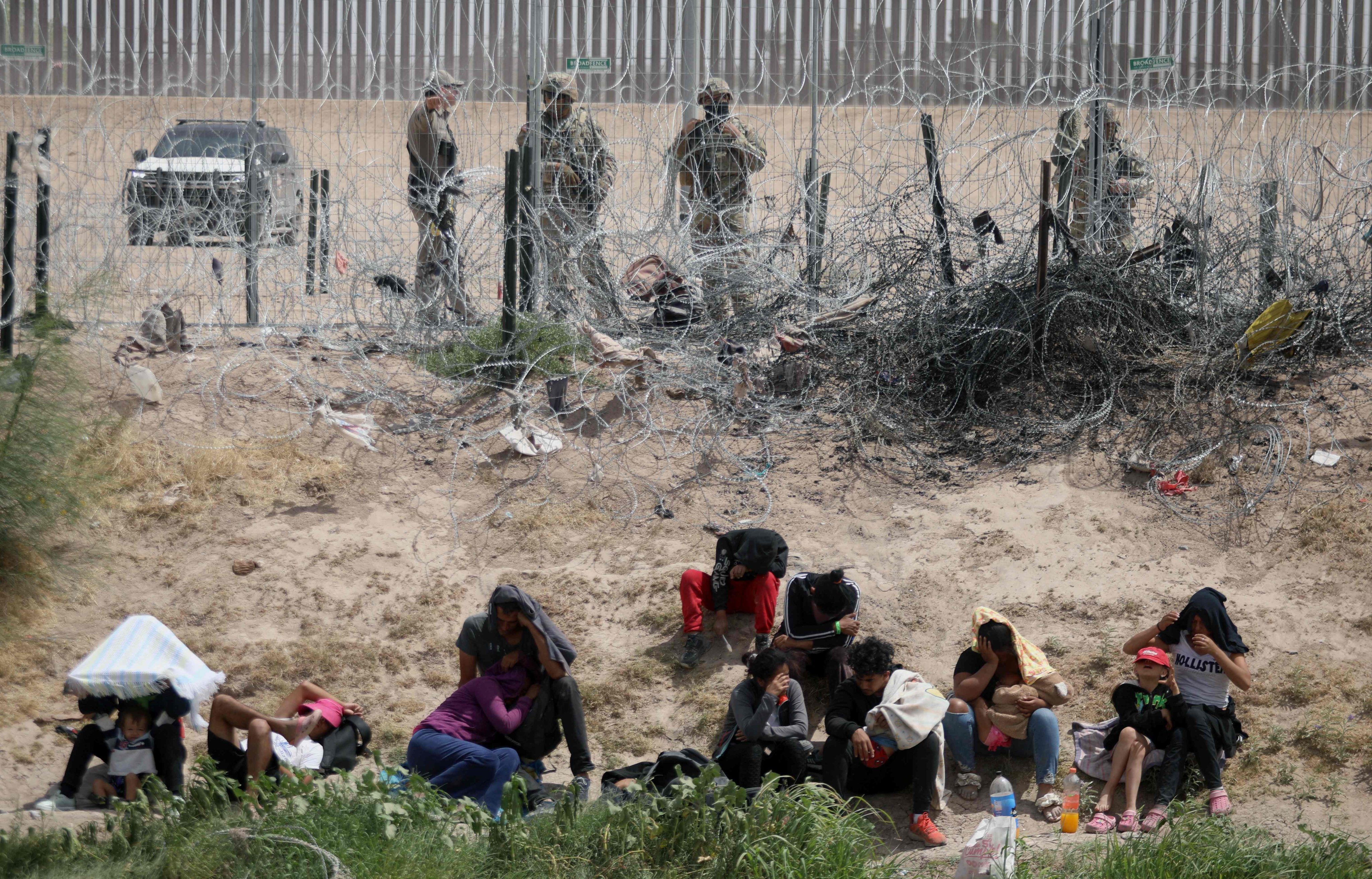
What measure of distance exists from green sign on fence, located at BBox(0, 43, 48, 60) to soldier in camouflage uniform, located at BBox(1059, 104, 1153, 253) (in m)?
6.43

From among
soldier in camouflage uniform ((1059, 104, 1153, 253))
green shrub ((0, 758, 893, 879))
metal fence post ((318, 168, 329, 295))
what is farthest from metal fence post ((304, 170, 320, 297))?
soldier in camouflage uniform ((1059, 104, 1153, 253))

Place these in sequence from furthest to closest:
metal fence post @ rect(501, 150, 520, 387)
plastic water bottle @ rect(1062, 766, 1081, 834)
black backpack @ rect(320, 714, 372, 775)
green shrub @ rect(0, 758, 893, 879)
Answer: metal fence post @ rect(501, 150, 520, 387) < black backpack @ rect(320, 714, 372, 775) < plastic water bottle @ rect(1062, 766, 1081, 834) < green shrub @ rect(0, 758, 893, 879)

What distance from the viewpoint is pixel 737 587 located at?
632cm

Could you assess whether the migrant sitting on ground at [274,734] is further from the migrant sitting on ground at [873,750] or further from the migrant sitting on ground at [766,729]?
the migrant sitting on ground at [873,750]

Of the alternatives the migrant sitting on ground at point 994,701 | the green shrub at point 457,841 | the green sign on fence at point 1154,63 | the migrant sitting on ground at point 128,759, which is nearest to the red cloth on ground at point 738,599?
the migrant sitting on ground at point 994,701

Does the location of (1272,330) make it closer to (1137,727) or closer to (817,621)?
(1137,727)

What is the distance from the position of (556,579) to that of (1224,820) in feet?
10.9

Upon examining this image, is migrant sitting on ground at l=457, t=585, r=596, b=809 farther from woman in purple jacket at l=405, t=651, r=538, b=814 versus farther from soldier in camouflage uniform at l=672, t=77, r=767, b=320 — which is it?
soldier in camouflage uniform at l=672, t=77, r=767, b=320

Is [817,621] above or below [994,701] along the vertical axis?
above

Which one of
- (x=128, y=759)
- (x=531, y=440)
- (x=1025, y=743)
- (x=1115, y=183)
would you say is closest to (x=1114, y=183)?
(x=1115, y=183)

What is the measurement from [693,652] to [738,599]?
0.33 metres

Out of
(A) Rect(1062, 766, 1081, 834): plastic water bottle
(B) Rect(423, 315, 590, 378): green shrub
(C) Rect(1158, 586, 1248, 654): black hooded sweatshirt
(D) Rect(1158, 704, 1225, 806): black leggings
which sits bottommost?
(A) Rect(1062, 766, 1081, 834): plastic water bottle

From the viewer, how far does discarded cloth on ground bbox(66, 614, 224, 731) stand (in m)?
5.27

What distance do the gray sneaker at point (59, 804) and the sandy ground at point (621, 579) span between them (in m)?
0.21
